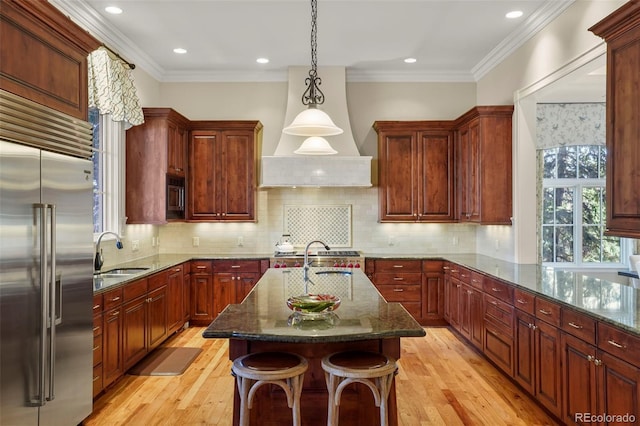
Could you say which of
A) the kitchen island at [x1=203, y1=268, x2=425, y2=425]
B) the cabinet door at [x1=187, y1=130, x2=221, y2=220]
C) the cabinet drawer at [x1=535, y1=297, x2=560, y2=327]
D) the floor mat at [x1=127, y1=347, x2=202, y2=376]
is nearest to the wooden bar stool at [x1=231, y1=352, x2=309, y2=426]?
the kitchen island at [x1=203, y1=268, x2=425, y2=425]

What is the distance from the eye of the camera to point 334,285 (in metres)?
3.53

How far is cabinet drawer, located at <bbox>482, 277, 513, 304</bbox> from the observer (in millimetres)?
3732

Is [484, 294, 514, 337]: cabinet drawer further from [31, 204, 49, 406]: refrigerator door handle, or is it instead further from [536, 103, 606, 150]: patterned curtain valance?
[31, 204, 49, 406]: refrigerator door handle

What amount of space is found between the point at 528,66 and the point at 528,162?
98cm

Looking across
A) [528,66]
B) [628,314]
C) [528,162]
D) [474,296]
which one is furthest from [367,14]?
[628,314]

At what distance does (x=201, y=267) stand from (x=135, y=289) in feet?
5.60

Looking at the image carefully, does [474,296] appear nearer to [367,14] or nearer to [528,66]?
[528,66]

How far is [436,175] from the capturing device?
5.89 meters

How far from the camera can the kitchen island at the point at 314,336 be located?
7.01ft

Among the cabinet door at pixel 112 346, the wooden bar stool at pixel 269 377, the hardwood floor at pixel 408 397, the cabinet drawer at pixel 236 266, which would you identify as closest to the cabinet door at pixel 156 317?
the hardwood floor at pixel 408 397

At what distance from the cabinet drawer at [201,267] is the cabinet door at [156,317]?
34.6 inches

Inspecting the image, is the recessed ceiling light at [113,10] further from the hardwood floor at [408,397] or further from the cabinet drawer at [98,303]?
the hardwood floor at [408,397]

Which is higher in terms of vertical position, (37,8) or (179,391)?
(37,8)

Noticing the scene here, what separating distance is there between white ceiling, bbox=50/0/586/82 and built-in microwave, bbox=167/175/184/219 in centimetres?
146
